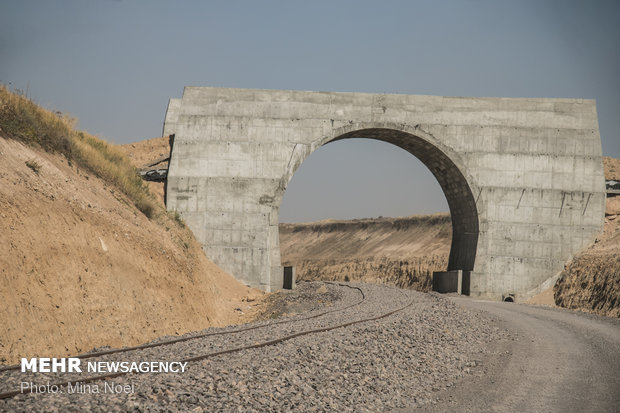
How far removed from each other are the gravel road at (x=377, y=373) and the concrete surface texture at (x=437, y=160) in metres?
11.4

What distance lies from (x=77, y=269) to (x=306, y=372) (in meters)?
6.19

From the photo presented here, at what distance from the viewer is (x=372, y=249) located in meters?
78.1

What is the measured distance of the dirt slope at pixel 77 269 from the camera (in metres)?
10.6

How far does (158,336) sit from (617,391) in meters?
9.71

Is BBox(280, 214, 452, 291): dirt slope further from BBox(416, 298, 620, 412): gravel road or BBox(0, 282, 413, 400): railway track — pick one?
BBox(416, 298, 620, 412): gravel road

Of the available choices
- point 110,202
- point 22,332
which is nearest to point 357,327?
point 22,332

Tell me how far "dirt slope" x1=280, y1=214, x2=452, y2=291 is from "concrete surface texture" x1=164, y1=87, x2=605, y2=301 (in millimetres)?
17777

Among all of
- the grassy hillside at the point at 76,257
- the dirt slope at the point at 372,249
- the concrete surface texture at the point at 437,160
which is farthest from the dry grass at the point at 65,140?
the dirt slope at the point at 372,249

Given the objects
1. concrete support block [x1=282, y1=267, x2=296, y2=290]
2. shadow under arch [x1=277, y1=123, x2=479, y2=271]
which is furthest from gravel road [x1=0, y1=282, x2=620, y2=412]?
shadow under arch [x1=277, y1=123, x2=479, y2=271]

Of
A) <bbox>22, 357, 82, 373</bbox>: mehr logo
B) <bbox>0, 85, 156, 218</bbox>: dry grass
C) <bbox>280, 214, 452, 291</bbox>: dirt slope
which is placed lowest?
<bbox>280, 214, 452, 291</bbox>: dirt slope

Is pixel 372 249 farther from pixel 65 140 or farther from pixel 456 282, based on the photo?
pixel 65 140

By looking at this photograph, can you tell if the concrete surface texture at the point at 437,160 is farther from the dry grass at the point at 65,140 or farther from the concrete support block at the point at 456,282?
the dry grass at the point at 65,140

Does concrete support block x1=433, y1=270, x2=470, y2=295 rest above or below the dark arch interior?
below

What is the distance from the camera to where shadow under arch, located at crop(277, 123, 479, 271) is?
26.7 metres
